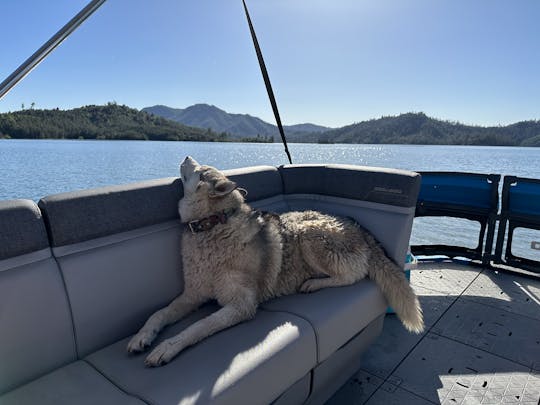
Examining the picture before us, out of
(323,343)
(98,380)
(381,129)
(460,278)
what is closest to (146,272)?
(98,380)

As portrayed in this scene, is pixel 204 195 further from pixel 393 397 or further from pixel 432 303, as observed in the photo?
pixel 432 303

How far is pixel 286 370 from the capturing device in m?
1.75

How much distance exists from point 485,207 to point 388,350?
9.62 ft

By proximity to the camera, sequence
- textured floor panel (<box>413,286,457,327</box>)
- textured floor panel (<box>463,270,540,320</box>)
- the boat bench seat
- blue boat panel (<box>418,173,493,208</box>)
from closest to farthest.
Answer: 1. the boat bench seat
2. textured floor panel (<box>413,286,457,327</box>)
3. textured floor panel (<box>463,270,540,320</box>)
4. blue boat panel (<box>418,173,493,208</box>)

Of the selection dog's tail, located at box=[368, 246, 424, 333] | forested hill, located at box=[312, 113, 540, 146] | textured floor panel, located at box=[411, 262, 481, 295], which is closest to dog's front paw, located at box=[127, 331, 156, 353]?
dog's tail, located at box=[368, 246, 424, 333]

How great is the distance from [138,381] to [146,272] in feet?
2.54

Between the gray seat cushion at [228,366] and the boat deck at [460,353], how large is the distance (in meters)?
0.83

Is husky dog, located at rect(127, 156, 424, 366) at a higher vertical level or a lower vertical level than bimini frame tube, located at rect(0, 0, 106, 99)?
lower

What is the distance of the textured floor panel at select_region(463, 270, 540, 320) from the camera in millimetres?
3674

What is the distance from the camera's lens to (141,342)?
1817mm

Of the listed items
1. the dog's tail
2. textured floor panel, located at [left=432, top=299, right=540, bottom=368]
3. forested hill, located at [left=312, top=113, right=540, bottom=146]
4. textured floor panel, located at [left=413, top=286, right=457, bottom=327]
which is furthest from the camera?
forested hill, located at [left=312, top=113, right=540, bottom=146]

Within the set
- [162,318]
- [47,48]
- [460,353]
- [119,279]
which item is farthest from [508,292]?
[47,48]

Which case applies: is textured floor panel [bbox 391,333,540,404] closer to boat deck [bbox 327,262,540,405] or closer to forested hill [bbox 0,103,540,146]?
boat deck [bbox 327,262,540,405]

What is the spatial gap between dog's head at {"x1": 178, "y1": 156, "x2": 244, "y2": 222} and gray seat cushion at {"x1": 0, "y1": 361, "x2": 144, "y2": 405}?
1.07 metres
